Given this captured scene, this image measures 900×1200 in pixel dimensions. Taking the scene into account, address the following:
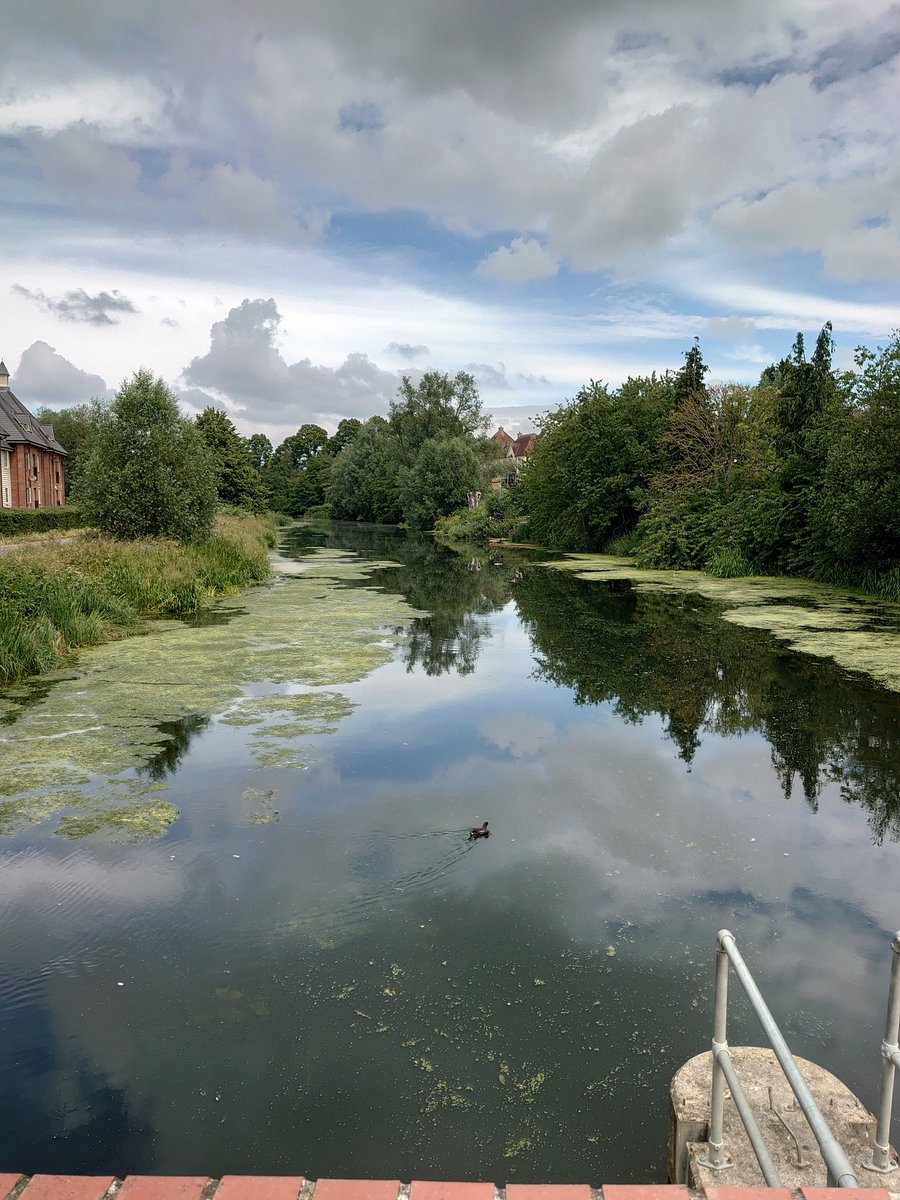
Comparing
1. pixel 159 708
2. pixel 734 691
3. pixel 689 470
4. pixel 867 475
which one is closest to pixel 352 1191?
pixel 159 708

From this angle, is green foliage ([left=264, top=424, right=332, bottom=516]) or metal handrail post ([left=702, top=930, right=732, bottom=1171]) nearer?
metal handrail post ([left=702, top=930, right=732, bottom=1171])

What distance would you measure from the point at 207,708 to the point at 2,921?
4.15m

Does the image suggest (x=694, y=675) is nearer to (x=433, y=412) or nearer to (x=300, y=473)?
(x=433, y=412)

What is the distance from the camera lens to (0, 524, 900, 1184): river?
300 cm

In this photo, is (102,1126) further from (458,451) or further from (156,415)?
(458,451)

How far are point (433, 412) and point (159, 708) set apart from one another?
50950 mm

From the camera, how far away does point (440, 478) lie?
5219 centimetres

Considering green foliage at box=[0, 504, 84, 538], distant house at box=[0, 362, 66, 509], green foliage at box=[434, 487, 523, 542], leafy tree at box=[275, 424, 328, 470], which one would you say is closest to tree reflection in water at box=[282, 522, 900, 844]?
green foliage at box=[0, 504, 84, 538]

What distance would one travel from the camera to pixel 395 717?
8.28m

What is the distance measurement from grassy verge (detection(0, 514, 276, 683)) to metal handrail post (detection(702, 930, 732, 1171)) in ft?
30.1

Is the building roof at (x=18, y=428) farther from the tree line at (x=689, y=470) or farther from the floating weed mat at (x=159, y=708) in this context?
the floating weed mat at (x=159, y=708)

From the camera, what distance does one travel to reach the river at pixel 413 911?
118 inches

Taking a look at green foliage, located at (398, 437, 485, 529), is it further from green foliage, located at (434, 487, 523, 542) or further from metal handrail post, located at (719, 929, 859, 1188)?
metal handrail post, located at (719, 929, 859, 1188)

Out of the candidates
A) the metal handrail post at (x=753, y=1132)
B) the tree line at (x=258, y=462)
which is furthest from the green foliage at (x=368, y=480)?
the metal handrail post at (x=753, y=1132)
